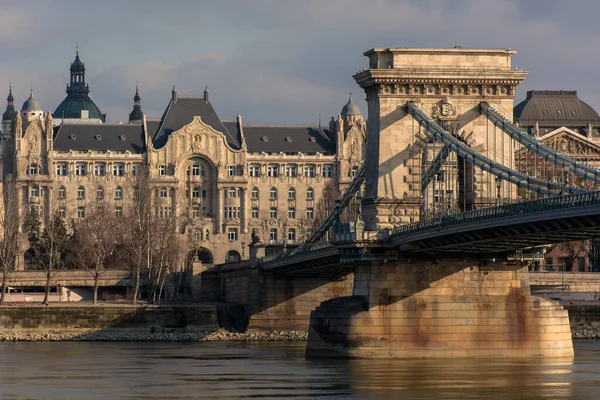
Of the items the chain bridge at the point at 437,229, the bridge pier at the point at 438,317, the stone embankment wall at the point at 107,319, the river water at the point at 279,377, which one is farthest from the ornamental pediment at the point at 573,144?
the bridge pier at the point at 438,317

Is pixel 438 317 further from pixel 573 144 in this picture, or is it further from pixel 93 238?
pixel 573 144

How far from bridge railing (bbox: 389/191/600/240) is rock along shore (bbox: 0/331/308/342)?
2856cm

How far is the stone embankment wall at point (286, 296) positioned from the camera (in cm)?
12150

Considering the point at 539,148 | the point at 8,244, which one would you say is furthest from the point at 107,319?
the point at 539,148

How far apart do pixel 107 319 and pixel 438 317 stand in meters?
38.0

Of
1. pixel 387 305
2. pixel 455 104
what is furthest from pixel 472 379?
pixel 455 104

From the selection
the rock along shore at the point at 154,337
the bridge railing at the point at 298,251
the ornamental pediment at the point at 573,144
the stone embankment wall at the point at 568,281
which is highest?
the ornamental pediment at the point at 573,144

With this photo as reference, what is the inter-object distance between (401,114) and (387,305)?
10.5m

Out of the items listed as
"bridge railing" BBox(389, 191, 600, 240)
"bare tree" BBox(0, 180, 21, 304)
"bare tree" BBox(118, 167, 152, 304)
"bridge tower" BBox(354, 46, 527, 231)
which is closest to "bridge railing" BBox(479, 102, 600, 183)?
"bridge tower" BBox(354, 46, 527, 231)

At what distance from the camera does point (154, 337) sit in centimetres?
12400

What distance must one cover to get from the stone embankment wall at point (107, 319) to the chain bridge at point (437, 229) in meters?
26.8

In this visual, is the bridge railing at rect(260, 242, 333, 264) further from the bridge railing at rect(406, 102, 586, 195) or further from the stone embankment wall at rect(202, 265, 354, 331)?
the bridge railing at rect(406, 102, 586, 195)

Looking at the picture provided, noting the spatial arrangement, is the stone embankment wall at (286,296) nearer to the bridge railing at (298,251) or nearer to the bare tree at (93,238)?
the bridge railing at (298,251)

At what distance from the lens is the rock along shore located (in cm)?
12162
